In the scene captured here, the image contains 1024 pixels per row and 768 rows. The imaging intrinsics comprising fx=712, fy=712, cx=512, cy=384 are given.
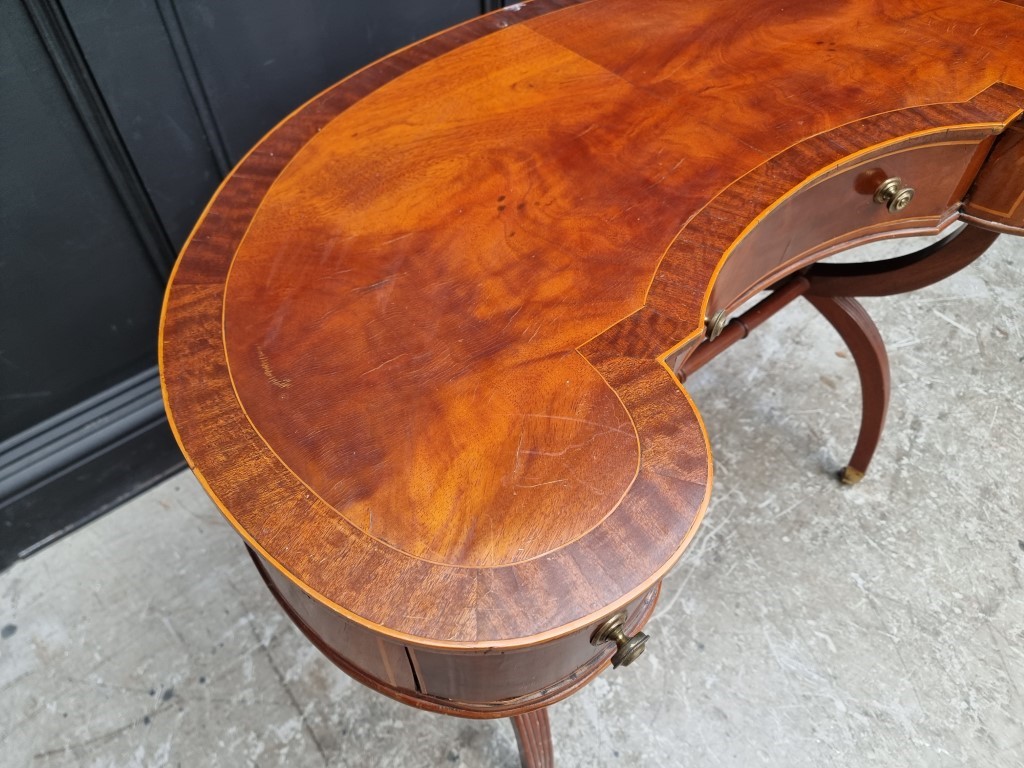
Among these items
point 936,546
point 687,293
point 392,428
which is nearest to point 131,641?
point 392,428

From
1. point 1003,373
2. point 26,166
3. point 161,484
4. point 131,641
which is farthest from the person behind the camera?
point 1003,373

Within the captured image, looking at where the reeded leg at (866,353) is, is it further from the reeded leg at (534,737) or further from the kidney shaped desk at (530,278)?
the reeded leg at (534,737)

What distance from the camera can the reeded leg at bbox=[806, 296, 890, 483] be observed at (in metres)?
1.24

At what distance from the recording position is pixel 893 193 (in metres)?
0.91

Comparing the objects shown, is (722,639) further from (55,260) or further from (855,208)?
(55,260)

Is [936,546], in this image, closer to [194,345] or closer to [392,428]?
[392,428]

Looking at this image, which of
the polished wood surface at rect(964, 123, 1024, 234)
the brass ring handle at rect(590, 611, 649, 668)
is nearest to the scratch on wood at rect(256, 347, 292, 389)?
the brass ring handle at rect(590, 611, 649, 668)

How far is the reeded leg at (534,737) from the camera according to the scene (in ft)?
2.97

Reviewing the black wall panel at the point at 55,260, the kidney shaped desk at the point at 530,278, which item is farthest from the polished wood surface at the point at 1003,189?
the black wall panel at the point at 55,260

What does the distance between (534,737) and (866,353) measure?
2.84 feet

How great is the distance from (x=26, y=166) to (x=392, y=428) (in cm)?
85

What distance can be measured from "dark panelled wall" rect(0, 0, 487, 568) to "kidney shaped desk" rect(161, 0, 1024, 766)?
1.16ft

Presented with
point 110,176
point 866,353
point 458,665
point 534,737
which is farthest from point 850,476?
point 110,176

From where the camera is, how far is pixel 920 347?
171 cm
